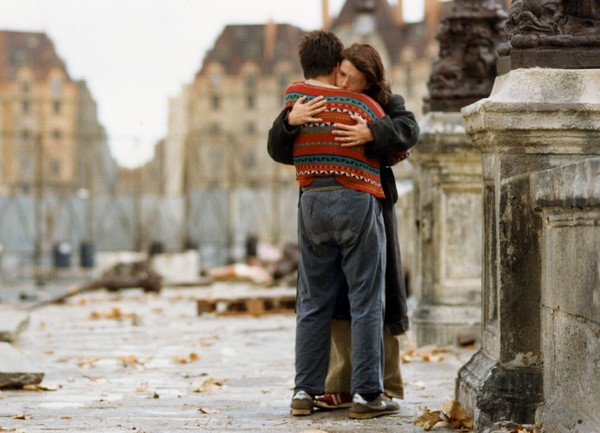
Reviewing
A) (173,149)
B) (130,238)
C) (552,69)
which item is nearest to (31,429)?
(552,69)

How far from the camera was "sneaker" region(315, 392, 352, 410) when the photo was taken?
5746mm

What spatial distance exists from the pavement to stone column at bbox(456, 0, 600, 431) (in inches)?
20.2

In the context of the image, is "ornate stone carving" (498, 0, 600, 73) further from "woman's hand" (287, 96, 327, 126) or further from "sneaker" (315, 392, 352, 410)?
"sneaker" (315, 392, 352, 410)

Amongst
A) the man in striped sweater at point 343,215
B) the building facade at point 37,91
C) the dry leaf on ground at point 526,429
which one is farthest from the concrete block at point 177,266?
the building facade at point 37,91

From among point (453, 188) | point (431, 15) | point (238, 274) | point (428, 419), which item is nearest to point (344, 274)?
point (428, 419)

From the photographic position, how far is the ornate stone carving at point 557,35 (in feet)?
15.9

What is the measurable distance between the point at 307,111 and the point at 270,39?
8182 cm

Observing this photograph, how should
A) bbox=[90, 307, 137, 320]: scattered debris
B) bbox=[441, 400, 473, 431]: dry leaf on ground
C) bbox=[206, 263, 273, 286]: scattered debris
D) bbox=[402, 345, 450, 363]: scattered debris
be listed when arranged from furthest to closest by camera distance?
bbox=[206, 263, 273, 286]: scattered debris < bbox=[90, 307, 137, 320]: scattered debris < bbox=[402, 345, 450, 363]: scattered debris < bbox=[441, 400, 473, 431]: dry leaf on ground

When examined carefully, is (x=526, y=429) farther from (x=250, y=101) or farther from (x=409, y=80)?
(x=250, y=101)

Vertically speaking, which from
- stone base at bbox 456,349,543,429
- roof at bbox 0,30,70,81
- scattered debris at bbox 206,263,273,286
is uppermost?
roof at bbox 0,30,70,81

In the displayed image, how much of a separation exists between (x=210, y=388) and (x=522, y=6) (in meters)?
3.11

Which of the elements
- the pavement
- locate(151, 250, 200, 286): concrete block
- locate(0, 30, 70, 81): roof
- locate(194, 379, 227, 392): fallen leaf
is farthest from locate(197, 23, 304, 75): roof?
locate(194, 379, 227, 392): fallen leaf

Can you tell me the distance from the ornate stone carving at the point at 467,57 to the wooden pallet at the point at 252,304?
17.3 feet

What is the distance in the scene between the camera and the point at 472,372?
203 inches
